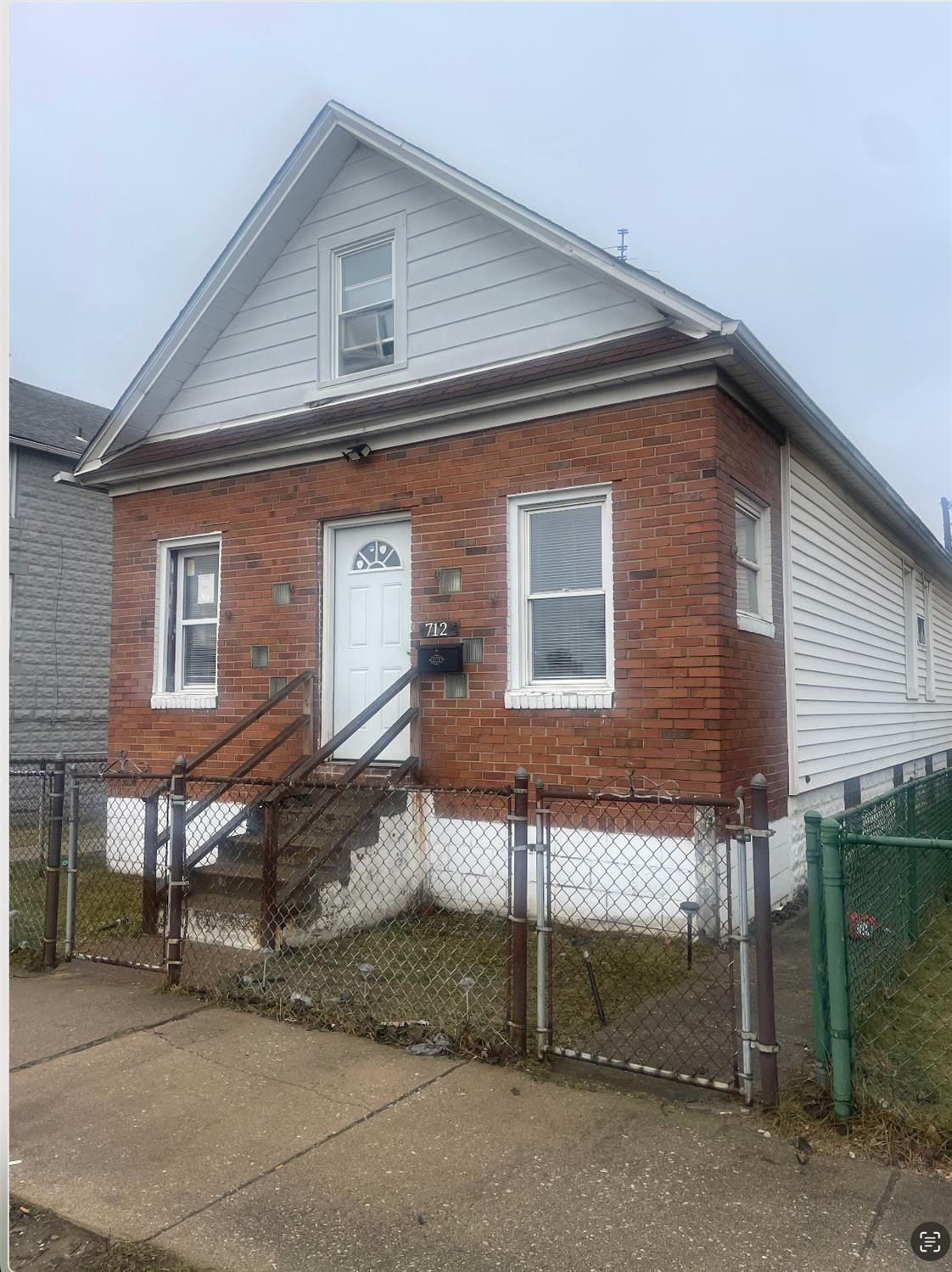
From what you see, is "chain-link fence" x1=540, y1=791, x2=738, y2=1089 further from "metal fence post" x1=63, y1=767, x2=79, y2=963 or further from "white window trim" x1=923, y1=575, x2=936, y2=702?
"white window trim" x1=923, y1=575, x2=936, y2=702

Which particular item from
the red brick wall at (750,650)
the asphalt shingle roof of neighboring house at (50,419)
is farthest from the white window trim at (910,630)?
the asphalt shingle roof of neighboring house at (50,419)

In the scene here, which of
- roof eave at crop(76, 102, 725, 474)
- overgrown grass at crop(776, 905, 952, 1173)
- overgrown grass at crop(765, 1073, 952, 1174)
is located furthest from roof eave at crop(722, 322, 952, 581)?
overgrown grass at crop(765, 1073, 952, 1174)

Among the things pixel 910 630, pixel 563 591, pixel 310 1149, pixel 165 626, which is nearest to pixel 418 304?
pixel 563 591

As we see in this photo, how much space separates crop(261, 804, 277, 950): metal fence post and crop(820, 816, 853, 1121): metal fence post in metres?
3.53

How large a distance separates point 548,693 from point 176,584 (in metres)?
4.83

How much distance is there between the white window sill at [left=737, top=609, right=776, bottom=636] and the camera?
7699 mm

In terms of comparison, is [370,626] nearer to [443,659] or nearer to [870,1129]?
[443,659]

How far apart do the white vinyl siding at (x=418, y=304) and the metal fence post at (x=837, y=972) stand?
195 inches

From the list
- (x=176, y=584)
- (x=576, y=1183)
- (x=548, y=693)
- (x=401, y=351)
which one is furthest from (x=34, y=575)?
(x=576, y=1183)

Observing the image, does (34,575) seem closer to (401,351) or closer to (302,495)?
(302,495)

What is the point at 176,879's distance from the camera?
5.86 meters

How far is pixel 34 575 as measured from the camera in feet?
49.2

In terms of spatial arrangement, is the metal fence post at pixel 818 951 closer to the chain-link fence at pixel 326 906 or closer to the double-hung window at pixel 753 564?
the chain-link fence at pixel 326 906

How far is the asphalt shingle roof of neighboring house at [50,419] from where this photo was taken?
1505 cm
